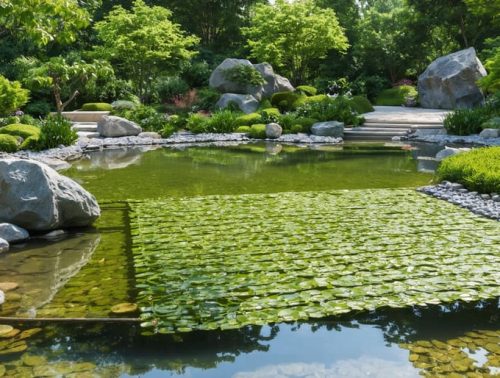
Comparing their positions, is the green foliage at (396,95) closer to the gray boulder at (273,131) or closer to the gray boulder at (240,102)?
the gray boulder at (240,102)

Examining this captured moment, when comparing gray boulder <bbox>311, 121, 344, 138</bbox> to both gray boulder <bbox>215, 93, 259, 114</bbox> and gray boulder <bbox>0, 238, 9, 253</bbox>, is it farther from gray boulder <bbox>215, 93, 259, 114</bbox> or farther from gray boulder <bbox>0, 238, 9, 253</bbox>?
gray boulder <bbox>0, 238, 9, 253</bbox>

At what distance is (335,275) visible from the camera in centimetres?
538

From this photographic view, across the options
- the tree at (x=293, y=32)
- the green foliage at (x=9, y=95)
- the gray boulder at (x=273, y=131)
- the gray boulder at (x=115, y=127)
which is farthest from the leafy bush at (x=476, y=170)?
the tree at (x=293, y=32)

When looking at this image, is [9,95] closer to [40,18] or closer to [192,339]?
[40,18]

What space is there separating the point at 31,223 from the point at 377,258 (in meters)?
4.25

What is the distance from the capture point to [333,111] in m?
20.6

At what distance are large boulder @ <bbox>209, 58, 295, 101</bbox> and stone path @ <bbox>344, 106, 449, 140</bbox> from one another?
508 centimetres

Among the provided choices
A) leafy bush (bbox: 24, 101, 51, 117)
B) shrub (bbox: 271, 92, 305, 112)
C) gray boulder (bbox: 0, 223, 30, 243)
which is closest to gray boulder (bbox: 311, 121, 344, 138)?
shrub (bbox: 271, 92, 305, 112)

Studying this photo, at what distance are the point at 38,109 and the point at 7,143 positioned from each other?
30.6 ft

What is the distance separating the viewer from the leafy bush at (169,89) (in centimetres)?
2652

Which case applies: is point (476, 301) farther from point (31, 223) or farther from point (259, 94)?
point (259, 94)

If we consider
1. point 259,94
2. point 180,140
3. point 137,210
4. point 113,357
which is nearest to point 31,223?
point 137,210

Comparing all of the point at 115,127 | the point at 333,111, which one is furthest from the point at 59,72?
the point at 333,111

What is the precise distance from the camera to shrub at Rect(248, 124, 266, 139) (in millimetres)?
19469
